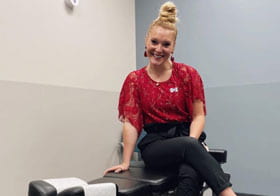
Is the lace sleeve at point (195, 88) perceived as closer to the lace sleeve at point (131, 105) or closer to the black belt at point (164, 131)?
the black belt at point (164, 131)

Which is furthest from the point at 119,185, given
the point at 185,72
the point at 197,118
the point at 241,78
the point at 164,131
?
the point at 241,78

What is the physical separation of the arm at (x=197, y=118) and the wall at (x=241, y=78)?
73cm

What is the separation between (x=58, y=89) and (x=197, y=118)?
803mm

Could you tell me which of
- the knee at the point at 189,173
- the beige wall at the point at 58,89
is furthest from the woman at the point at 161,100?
the beige wall at the point at 58,89

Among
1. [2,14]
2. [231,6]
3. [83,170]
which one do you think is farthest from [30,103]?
[231,6]

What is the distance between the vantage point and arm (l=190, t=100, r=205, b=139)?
133 centimetres

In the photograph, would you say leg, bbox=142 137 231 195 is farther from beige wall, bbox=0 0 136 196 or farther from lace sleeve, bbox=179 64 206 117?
beige wall, bbox=0 0 136 196

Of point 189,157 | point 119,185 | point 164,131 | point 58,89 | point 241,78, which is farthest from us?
point 241,78

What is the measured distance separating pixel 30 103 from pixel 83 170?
59cm

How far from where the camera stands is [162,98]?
53.8 inches

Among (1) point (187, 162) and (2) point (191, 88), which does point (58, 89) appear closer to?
(2) point (191, 88)

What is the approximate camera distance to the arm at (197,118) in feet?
4.36

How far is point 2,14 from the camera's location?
1.31 m

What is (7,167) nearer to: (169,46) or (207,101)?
A: (169,46)
